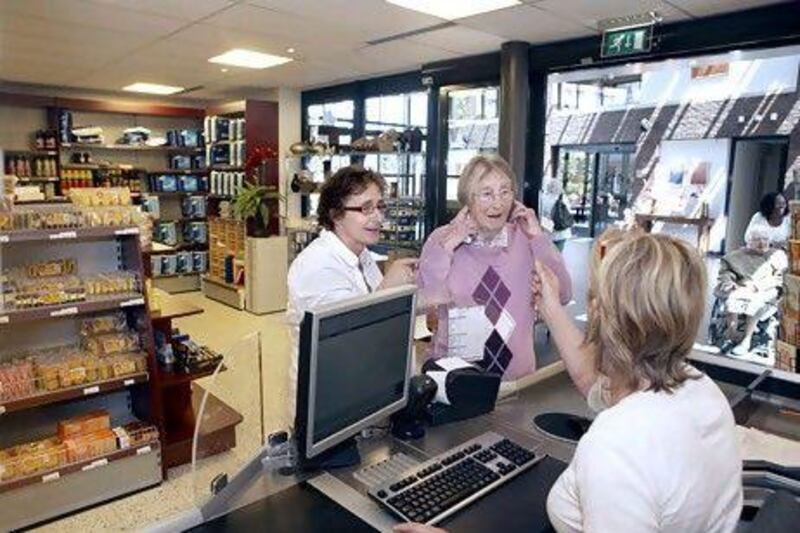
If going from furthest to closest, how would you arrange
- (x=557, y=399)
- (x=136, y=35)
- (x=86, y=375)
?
(x=136, y=35)
(x=86, y=375)
(x=557, y=399)

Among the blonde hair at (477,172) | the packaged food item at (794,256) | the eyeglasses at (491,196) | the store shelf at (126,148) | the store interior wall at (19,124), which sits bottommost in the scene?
the packaged food item at (794,256)

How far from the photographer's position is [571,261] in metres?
10.4

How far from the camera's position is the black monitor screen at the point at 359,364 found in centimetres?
121

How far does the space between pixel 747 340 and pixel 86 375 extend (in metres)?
5.47

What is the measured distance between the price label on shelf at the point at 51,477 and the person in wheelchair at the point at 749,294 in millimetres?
5263

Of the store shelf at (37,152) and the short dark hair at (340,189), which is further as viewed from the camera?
the store shelf at (37,152)

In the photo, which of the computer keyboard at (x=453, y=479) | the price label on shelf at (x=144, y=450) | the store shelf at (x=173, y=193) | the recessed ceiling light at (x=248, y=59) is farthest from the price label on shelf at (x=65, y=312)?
the store shelf at (x=173, y=193)

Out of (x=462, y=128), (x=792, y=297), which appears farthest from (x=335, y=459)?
(x=462, y=128)

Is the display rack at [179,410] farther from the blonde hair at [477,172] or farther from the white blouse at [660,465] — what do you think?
the white blouse at [660,465]

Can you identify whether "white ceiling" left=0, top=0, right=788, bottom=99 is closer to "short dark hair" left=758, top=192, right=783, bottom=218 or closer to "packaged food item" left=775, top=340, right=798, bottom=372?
"packaged food item" left=775, top=340, right=798, bottom=372

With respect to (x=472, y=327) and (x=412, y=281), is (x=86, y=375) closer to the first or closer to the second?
(x=412, y=281)

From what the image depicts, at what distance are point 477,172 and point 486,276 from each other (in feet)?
1.30

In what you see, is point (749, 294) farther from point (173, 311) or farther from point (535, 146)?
point (173, 311)

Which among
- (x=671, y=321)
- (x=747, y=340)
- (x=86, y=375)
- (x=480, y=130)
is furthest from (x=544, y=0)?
(x=747, y=340)
